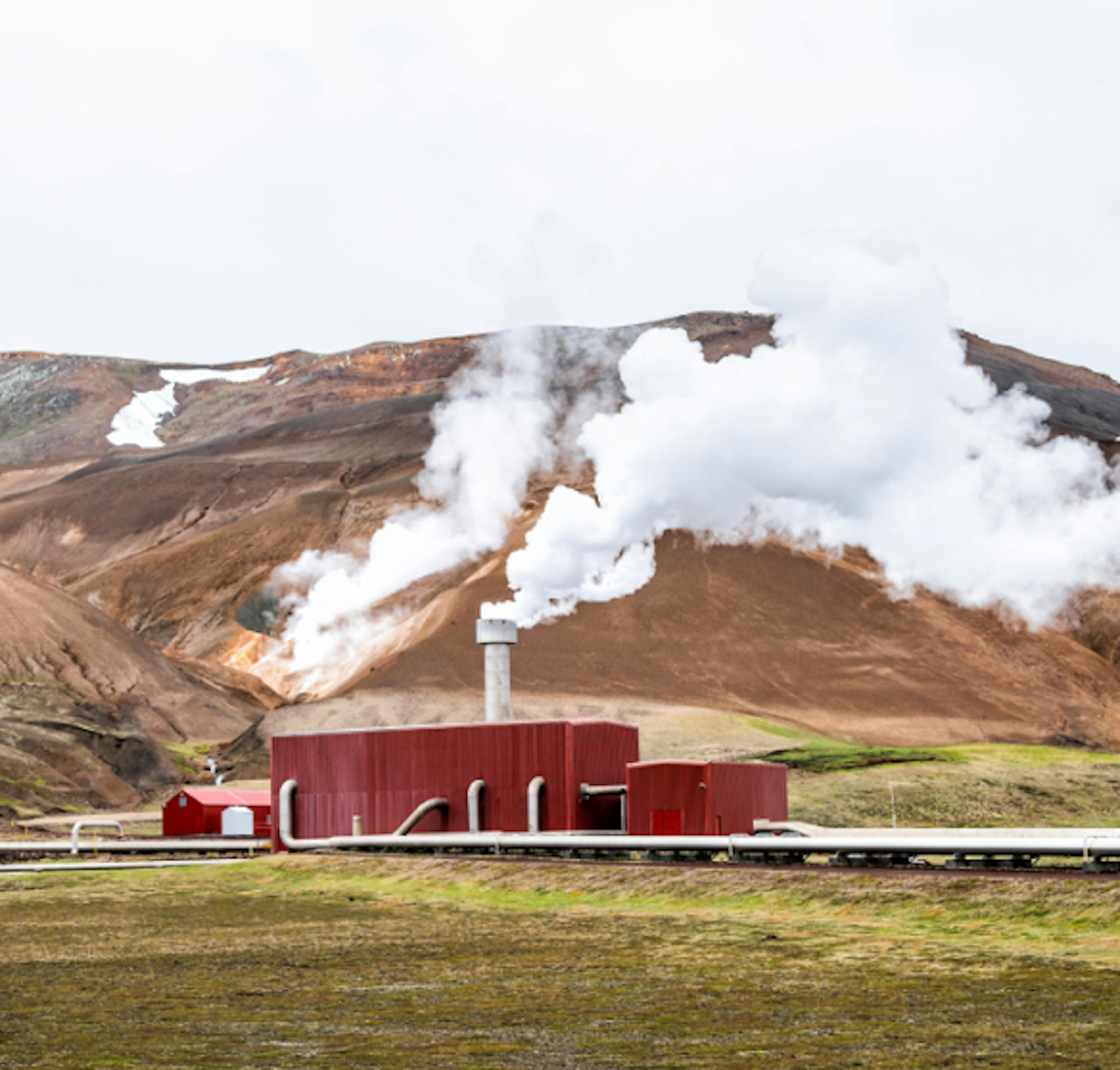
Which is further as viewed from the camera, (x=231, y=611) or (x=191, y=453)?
(x=191, y=453)

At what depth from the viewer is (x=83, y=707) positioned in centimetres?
8569

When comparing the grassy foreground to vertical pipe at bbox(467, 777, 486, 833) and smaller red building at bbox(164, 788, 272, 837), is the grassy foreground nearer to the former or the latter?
vertical pipe at bbox(467, 777, 486, 833)

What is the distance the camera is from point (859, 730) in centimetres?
8419

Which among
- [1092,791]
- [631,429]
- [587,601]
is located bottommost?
[1092,791]

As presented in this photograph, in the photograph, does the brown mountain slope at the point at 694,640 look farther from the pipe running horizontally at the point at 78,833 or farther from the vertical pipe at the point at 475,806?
the vertical pipe at the point at 475,806

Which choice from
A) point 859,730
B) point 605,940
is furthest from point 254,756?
point 605,940

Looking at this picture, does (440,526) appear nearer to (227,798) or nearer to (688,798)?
(227,798)

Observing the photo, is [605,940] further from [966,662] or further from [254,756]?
[966,662]

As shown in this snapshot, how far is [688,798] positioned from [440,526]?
9163 cm

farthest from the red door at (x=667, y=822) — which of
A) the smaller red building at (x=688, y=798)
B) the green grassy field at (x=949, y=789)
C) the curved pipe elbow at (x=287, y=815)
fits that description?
the green grassy field at (x=949, y=789)

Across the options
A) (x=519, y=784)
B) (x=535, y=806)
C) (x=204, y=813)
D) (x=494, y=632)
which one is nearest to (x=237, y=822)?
(x=204, y=813)

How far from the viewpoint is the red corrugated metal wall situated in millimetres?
33875

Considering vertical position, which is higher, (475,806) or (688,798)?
(688,798)

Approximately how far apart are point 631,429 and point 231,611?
50.5 metres
